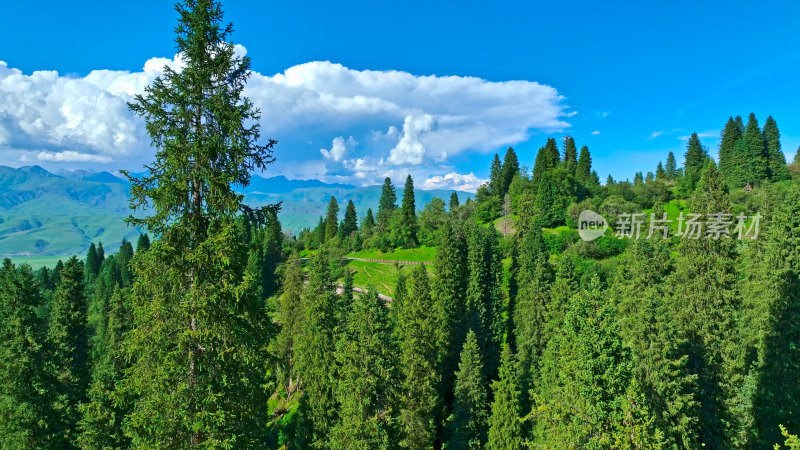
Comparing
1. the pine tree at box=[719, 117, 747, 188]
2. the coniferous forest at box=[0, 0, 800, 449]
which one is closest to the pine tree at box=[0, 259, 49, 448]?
the coniferous forest at box=[0, 0, 800, 449]

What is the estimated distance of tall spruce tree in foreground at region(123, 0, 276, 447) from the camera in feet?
36.8

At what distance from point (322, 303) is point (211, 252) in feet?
81.6

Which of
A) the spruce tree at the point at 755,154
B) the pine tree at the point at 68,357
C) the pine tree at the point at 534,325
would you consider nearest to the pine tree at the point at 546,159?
the spruce tree at the point at 755,154

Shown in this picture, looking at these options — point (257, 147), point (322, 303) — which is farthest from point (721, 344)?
point (257, 147)

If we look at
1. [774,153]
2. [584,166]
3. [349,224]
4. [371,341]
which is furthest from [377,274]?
[774,153]

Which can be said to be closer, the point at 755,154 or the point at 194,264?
the point at 194,264

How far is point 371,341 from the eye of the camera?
25156 mm

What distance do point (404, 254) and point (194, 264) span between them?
8010cm

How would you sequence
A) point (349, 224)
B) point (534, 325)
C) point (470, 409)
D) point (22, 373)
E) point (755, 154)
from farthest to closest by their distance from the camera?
1. point (349, 224)
2. point (755, 154)
3. point (534, 325)
4. point (470, 409)
5. point (22, 373)

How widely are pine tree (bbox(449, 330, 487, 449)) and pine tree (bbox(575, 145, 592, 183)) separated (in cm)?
8911

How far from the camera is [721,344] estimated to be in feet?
90.1

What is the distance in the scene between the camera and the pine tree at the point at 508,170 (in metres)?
117

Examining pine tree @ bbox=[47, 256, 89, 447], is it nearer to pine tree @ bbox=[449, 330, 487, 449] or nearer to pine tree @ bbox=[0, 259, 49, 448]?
pine tree @ bbox=[0, 259, 49, 448]

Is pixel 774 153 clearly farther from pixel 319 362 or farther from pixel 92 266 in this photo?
pixel 92 266
